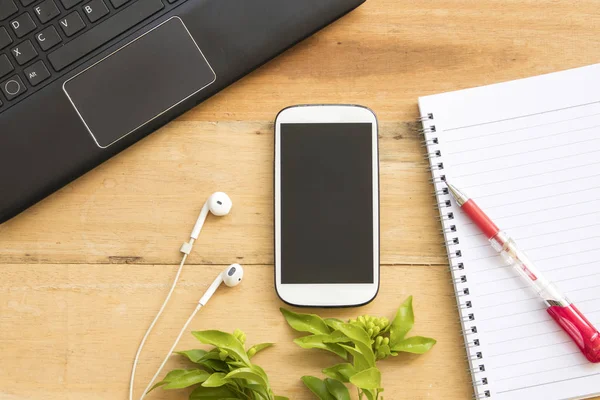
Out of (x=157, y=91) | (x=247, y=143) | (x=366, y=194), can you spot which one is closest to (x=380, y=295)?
(x=366, y=194)

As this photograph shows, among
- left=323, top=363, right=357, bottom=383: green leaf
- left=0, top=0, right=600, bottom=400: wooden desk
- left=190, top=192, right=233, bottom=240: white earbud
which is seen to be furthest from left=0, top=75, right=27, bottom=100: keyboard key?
left=323, top=363, right=357, bottom=383: green leaf

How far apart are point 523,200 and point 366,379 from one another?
0.95 feet

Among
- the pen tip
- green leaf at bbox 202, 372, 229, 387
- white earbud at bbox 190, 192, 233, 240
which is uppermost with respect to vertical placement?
white earbud at bbox 190, 192, 233, 240

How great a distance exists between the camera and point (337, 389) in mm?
627

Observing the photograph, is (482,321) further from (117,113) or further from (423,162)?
(117,113)

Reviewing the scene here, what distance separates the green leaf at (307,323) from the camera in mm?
646

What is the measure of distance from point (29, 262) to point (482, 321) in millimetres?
524

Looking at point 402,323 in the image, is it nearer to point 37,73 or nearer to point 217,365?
point 217,365

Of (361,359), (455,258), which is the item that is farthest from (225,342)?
(455,258)

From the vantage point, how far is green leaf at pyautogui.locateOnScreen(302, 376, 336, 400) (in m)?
0.63

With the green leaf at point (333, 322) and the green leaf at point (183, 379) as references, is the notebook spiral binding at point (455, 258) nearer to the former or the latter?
the green leaf at point (333, 322)

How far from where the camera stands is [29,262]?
0.67 metres

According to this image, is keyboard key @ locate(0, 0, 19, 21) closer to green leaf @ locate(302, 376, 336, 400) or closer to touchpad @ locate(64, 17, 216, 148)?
touchpad @ locate(64, 17, 216, 148)

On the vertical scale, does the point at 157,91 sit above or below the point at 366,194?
above
